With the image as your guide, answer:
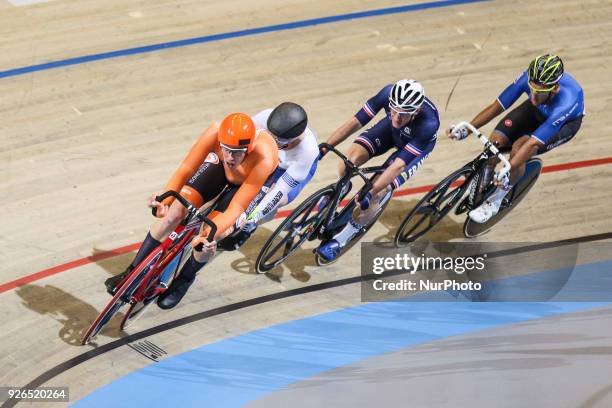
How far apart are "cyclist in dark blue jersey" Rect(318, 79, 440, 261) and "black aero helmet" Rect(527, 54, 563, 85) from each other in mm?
698

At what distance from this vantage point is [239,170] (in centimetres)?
568

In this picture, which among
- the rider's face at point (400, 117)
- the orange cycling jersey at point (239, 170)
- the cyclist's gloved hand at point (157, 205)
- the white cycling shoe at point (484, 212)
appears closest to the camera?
the cyclist's gloved hand at point (157, 205)

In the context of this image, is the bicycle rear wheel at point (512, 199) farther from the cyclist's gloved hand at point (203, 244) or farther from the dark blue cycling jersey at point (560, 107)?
the cyclist's gloved hand at point (203, 244)

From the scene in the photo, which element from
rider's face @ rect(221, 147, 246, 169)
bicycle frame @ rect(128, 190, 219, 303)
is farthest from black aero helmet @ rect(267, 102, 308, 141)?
bicycle frame @ rect(128, 190, 219, 303)

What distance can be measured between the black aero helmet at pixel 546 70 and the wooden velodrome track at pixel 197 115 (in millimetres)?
1417

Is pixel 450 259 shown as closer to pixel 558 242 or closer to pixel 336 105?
pixel 558 242

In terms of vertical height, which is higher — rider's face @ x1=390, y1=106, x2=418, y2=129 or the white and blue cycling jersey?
rider's face @ x1=390, y1=106, x2=418, y2=129

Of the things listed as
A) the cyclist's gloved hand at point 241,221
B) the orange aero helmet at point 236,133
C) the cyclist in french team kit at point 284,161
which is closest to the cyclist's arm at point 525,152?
the cyclist in french team kit at point 284,161

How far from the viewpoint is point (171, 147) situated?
25.4ft

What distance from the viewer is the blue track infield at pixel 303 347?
5.66 meters

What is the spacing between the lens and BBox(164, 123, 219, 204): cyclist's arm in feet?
18.5

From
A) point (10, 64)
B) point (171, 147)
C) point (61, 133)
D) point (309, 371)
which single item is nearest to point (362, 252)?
point (309, 371)

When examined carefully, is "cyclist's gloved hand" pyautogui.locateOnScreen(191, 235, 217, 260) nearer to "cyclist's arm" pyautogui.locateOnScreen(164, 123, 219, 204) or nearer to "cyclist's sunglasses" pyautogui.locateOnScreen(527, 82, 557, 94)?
"cyclist's arm" pyautogui.locateOnScreen(164, 123, 219, 204)

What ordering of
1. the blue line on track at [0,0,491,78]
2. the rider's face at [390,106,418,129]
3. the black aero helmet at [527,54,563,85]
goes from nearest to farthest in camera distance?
the rider's face at [390,106,418,129] → the black aero helmet at [527,54,563,85] → the blue line on track at [0,0,491,78]
